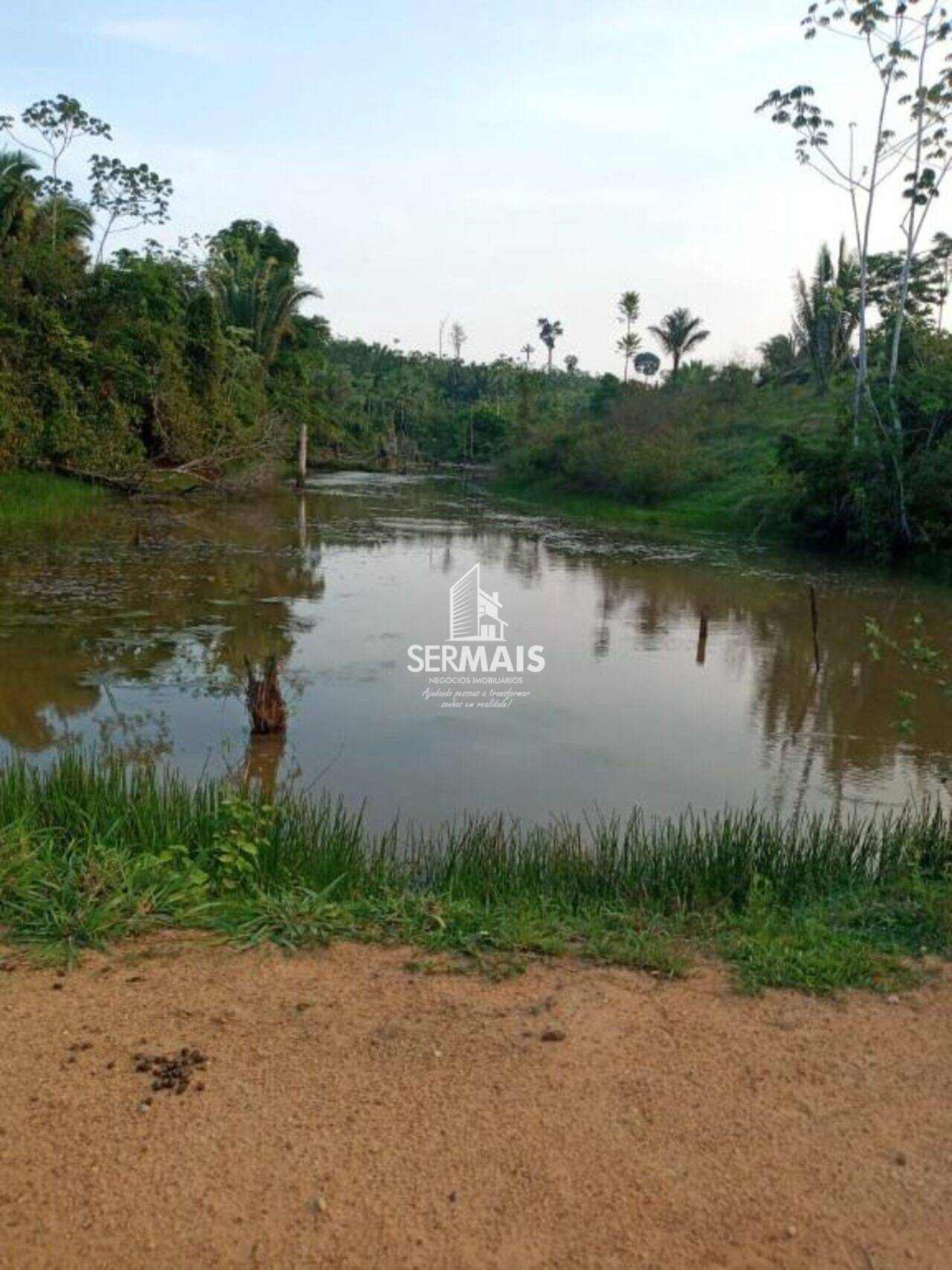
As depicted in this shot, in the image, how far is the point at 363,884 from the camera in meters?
4.19

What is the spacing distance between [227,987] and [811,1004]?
5.98 ft

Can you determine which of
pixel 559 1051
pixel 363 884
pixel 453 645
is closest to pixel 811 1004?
pixel 559 1051

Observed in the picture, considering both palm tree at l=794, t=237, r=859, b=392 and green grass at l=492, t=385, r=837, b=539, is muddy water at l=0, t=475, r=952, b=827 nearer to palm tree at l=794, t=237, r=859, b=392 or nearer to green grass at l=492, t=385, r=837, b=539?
green grass at l=492, t=385, r=837, b=539

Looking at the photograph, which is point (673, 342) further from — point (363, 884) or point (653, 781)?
point (363, 884)

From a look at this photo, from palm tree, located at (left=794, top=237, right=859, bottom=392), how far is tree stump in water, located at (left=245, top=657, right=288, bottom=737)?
84.7 feet

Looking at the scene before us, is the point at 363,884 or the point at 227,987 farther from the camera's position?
the point at 363,884

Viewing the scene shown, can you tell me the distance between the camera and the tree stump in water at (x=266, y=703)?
7371 millimetres

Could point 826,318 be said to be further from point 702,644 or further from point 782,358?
point 702,644

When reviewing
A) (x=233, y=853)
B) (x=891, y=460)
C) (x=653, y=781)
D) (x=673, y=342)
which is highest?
(x=673, y=342)

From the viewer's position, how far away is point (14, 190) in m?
21.8

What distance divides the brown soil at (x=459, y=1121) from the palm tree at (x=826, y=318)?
29101mm

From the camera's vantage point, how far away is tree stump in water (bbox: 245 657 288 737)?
737 cm

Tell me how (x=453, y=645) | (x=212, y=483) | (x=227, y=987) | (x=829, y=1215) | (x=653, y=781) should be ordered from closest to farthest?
(x=829, y=1215) < (x=227, y=987) < (x=653, y=781) < (x=453, y=645) < (x=212, y=483)

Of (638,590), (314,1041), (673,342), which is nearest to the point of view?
(314,1041)
